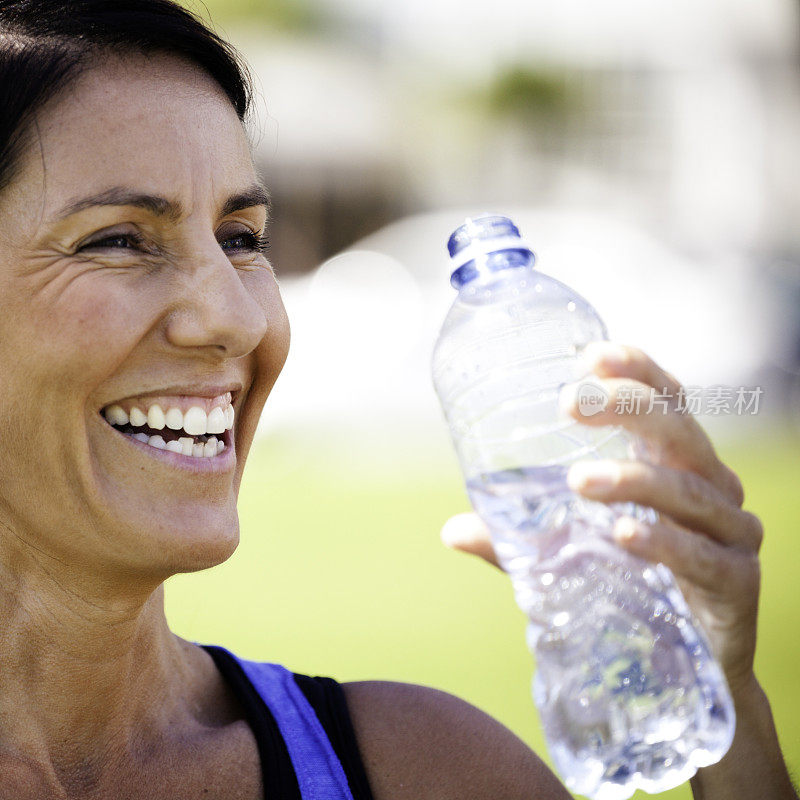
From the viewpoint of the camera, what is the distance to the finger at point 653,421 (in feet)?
5.98

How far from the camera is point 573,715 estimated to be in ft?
7.25

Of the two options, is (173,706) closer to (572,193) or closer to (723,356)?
(723,356)

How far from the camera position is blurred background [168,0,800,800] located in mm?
8516

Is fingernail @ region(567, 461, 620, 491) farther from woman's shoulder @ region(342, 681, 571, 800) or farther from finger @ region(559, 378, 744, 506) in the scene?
→ woman's shoulder @ region(342, 681, 571, 800)

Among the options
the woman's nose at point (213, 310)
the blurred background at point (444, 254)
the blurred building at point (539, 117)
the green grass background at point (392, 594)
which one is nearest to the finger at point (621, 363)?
the woman's nose at point (213, 310)

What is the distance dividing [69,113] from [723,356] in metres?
16.8

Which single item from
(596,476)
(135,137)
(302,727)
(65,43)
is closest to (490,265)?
(596,476)

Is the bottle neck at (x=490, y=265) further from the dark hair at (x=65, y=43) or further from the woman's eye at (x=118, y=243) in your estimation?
the dark hair at (x=65, y=43)

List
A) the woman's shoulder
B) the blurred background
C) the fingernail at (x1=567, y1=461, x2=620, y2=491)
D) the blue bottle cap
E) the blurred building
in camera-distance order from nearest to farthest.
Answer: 1. the fingernail at (x1=567, y1=461, x2=620, y2=491)
2. the blue bottle cap
3. the woman's shoulder
4. the blurred background
5. the blurred building

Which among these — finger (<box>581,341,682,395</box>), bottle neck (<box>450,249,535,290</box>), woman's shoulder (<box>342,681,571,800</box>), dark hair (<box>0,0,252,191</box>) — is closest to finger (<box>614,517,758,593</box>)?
finger (<box>581,341,682,395</box>)

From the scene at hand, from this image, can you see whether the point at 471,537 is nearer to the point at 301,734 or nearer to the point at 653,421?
the point at 653,421

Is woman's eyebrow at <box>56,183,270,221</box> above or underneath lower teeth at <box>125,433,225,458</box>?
above

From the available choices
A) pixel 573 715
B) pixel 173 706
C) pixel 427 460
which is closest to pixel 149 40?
pixel 173 706

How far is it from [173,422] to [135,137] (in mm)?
562
